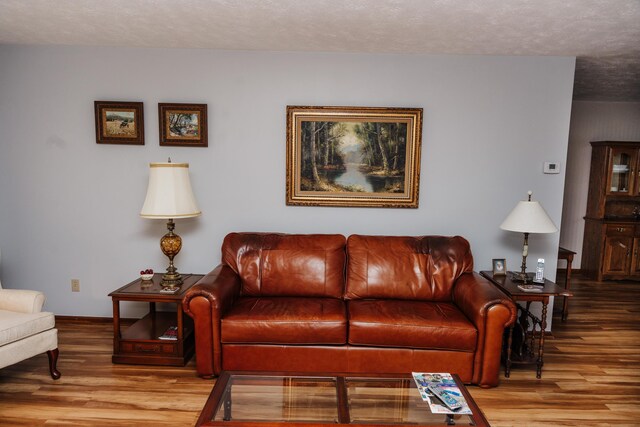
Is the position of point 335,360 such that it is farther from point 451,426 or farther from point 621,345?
point 621,345

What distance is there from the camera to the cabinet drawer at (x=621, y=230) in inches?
219

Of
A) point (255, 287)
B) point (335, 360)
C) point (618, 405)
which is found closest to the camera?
point (618, 405)

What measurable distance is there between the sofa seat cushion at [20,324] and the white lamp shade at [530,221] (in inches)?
132

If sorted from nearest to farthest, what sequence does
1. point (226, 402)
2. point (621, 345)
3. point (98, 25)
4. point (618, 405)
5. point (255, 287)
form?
1. point (226, 402)
2. point (618, 405)
3. point (98, 25)
4. point (255, 287)
5. point (621, 345)

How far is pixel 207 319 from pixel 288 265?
77cm

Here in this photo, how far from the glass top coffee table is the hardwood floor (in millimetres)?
577

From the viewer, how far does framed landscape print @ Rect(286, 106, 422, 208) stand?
11.6 feet

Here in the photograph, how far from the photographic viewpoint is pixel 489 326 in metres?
2.67

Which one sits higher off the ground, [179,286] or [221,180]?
[221,180]

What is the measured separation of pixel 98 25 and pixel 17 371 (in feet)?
8.31

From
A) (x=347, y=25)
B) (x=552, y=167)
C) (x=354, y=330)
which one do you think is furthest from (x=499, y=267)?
(x=347, y=25)

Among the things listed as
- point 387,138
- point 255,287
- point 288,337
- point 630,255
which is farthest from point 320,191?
point 630,255

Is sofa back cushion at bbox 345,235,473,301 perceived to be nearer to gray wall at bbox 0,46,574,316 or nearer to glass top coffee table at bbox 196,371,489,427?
gray wall at bbox 0,46,574,316

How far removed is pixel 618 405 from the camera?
2611 mm
